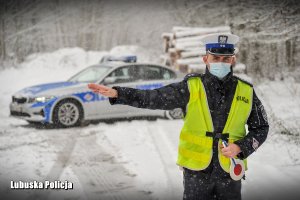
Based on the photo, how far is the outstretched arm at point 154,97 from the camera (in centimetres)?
325

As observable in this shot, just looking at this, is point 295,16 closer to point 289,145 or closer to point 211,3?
point 289,145

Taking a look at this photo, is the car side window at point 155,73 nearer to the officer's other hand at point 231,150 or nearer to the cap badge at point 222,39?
the cap badge at point 222,39

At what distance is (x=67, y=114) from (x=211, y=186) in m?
7.55

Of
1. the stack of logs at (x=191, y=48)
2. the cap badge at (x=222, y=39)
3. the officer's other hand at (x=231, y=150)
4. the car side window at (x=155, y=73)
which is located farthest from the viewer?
the stack of logs at (x=191, y=48)

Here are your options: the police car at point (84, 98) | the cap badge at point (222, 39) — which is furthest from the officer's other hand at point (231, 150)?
the police car at point (84, 98)

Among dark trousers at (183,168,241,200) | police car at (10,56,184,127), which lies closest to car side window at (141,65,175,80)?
police car at (10,56,184,127)

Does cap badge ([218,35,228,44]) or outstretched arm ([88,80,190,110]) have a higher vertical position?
cap badge ([218,35,228,44])

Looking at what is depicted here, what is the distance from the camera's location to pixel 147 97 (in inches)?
129

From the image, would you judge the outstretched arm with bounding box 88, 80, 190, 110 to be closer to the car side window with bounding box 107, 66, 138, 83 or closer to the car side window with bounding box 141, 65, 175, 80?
the car side window with bounding box 107, 66, 138, 83

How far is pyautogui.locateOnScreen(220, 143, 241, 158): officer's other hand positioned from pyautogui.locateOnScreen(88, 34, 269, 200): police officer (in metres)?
0.07

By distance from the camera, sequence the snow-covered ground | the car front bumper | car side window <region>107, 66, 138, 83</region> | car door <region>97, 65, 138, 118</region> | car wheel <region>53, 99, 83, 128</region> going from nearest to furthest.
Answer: the snow-covered ground < the car front bumper < car wheel <region>53, 99, 83, 128</region> < car door <region>97, 65, 138, 118</region> < car side window <region>107, 66, 138, 83</region>

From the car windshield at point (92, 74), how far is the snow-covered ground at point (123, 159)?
4.05ft

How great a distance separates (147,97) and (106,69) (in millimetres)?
8246

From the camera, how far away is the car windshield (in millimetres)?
11304
